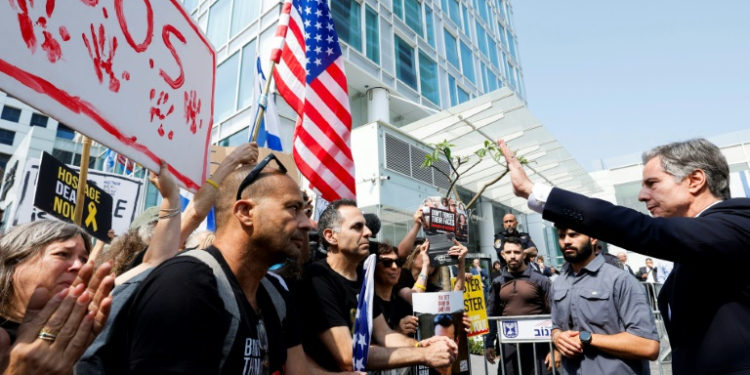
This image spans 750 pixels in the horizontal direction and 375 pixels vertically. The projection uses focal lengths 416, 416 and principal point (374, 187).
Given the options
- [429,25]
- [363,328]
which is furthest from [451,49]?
[363,328]

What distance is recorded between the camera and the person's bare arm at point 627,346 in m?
2.94

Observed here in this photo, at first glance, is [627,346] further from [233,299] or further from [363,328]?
[233,299]

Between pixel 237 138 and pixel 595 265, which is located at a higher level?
pixel 237 138

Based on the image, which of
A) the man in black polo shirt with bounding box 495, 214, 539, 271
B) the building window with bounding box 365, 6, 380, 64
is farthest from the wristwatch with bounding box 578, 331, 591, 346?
the building window with bounding box 365, 6, 380, 64

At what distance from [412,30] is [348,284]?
57.1 feet

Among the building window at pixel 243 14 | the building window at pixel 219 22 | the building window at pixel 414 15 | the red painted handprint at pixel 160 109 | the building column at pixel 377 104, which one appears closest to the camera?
the red painted handprint at pixel 160 109

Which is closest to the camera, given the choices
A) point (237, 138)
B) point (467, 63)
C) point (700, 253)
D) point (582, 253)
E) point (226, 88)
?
point (700, 253)

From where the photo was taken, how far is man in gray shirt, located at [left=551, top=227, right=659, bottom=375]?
9.86 ft

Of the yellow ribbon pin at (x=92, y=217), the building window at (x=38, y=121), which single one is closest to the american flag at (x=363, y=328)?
the yellow ribbon pin at (x=92, y=217)

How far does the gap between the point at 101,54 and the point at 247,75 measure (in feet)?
41.2

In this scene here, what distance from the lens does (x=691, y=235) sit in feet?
5.88

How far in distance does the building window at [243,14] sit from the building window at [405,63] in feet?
18.8

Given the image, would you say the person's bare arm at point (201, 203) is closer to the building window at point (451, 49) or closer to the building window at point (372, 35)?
the building window at point (372, 35)

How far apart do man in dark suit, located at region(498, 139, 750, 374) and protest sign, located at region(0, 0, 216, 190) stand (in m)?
1.94
